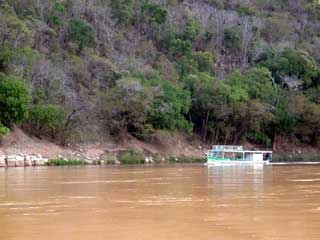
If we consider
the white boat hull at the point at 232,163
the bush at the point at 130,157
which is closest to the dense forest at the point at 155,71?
the bush at the point at 130,157

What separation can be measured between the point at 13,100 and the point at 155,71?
2248 centimetres

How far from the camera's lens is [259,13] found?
96312 millimetres

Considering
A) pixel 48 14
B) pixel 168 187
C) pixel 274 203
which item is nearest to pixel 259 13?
pixel 48 14

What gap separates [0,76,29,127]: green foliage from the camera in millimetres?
47812

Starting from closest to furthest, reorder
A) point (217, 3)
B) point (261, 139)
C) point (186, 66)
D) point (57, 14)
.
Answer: point (261, 139) < point (57, 14) < point (186, 66) < point (217, 3)

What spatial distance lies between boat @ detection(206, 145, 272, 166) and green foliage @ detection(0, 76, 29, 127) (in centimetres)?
1416

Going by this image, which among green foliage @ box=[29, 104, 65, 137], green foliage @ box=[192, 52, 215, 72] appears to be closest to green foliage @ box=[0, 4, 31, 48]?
green foliage @ box=[29, 104, 65, 137]

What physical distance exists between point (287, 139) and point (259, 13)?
1167 inches

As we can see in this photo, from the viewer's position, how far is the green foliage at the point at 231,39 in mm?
83500

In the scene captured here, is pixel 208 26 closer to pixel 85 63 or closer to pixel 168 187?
pixel 85 63

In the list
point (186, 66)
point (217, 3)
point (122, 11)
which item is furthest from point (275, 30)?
point (122, 11)

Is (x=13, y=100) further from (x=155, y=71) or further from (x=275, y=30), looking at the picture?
(x=275, y=30)

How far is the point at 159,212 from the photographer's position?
1658 cm

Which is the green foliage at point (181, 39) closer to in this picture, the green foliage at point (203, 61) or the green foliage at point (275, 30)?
the green foliage at point (203, 61)
